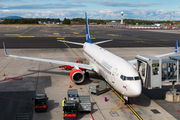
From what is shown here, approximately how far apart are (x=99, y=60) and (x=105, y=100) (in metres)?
6.93

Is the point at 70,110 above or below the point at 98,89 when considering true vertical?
above

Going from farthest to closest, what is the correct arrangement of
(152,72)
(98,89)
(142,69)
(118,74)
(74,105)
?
(98,89) < (142,69) < (118,74) < (152,72) < (74,105)

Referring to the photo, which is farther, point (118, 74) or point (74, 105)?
point (118, 74)

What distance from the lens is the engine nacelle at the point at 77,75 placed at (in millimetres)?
27406

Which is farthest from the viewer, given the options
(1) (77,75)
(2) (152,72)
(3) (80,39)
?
(3) (80,39)

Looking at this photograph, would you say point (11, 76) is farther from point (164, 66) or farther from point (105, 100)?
point (164, 66)

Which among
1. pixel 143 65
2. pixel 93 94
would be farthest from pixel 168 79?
pixel 93 94

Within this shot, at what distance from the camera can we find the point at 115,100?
23.2 meters

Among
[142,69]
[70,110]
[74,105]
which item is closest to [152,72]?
[142,69]

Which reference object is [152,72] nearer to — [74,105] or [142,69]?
[142,69]

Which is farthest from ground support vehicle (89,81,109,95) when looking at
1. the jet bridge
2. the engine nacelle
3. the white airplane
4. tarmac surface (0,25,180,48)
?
tarmac surface (0,25,180,48)

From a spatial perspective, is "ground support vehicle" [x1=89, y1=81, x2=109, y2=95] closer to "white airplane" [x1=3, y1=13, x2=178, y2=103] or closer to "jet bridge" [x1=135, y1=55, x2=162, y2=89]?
"white airplane" [x1=3, y1=13, x2=178, y2=103]

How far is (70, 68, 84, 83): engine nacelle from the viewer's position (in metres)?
27.4

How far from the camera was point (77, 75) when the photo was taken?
28.7 m
